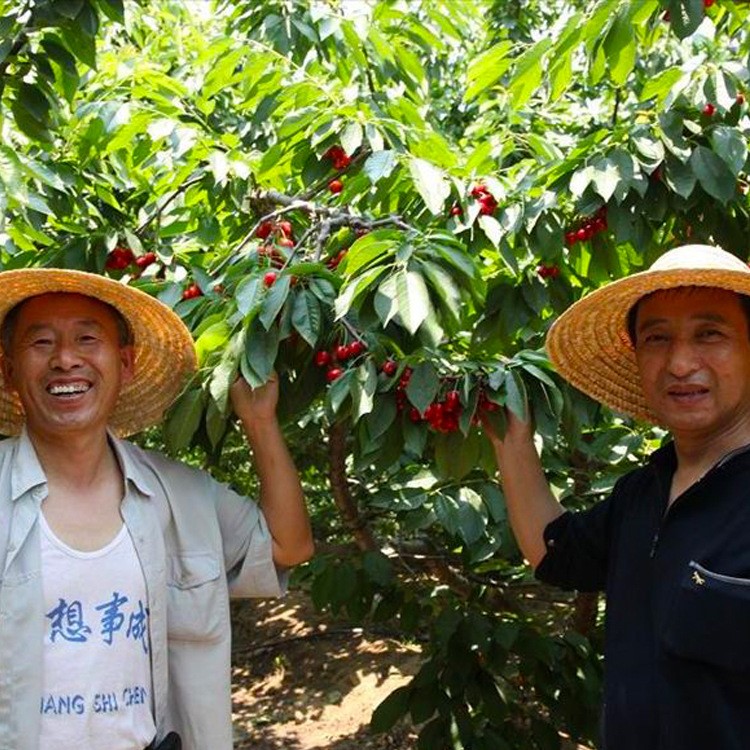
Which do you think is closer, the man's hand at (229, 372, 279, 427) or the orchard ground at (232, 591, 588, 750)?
the man's hand at (229, 372, 279, 427)

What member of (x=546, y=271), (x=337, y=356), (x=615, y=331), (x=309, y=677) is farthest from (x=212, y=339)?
(x=309, y=677)

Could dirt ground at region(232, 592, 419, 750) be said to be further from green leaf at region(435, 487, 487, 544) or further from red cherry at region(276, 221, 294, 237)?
red cherry at region(276, 221, 294, 237)

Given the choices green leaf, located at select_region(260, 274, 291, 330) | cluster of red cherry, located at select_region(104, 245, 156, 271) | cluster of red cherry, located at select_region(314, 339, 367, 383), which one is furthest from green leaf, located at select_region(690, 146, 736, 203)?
cluster of red cherry, located at select_region(104, 245, 156, 271)

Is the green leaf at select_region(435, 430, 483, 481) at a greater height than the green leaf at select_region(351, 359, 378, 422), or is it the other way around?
the green leaf at select_region(351, 359, 378, 422)

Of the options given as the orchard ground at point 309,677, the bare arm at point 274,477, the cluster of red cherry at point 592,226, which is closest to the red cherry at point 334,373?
the bare arm at point 274,477

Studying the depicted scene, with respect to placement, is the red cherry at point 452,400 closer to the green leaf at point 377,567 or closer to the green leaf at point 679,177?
the green leaf at point 679,177

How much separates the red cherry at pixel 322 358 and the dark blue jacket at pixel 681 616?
68 cm

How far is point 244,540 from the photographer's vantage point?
86.0 inches

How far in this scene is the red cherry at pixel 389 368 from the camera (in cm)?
224

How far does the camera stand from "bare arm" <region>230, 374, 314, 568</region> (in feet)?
7.22

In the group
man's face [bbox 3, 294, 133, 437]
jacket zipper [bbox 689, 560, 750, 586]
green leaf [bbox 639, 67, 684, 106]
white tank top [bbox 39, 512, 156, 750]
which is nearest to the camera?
jacket zipper [bbox 689, 560, 750, 586]

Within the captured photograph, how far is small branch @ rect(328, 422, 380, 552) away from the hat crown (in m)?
0.98

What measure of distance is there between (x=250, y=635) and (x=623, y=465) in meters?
4.25

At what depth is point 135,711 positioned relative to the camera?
1921 millimetres
